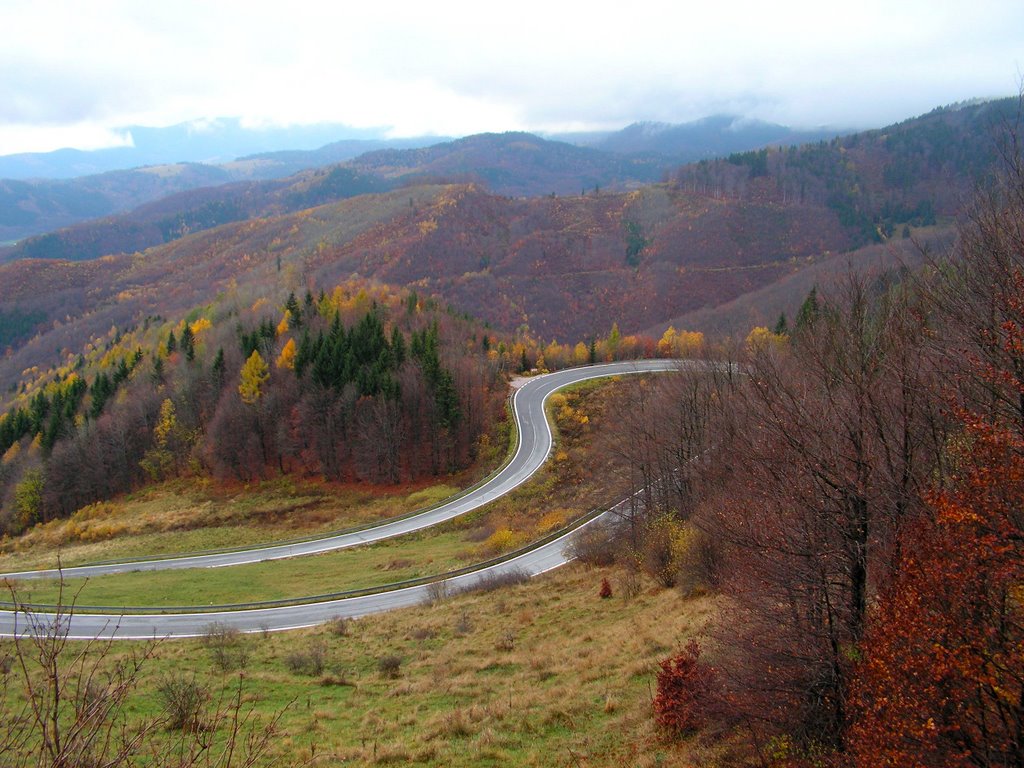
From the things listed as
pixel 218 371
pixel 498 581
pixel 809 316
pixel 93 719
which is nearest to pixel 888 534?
pixel 809 316

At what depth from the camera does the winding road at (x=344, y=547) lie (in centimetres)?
2844

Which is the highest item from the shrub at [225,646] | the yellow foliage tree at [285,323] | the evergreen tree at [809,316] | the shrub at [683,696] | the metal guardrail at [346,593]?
the evergreen tree at [809,316]

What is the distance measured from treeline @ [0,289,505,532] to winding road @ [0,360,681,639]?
5.77m

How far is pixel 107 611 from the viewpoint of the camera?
2909cm

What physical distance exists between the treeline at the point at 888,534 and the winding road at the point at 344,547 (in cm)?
1287

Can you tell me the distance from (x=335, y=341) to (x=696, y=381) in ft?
124

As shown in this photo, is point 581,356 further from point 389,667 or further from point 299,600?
point 389,667

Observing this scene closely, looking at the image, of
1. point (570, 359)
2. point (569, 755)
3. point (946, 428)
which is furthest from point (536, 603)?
point (570, 359)

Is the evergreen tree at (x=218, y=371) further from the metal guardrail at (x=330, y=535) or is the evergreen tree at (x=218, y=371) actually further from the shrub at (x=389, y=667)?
the shrub at (x=389, y=667)

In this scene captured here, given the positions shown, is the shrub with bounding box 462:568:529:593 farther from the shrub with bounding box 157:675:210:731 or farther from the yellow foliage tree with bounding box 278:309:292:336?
the yellow foliage tree with bounding box 278:309:292:336

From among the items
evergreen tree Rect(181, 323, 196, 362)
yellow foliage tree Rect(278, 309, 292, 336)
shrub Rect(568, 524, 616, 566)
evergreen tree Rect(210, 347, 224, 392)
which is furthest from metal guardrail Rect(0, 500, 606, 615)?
evergreen tree Rect(181, 323, 196, 362)

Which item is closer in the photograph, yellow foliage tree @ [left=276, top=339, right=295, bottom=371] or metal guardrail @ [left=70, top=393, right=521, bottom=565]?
metal guardrail @ [left=70, top=393, right=521, bottom=565]

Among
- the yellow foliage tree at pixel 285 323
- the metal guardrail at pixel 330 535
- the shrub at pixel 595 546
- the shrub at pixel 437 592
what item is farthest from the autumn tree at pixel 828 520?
the yellow foliage tree at pixel 285 323

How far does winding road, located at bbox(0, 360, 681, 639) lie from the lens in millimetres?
28438
